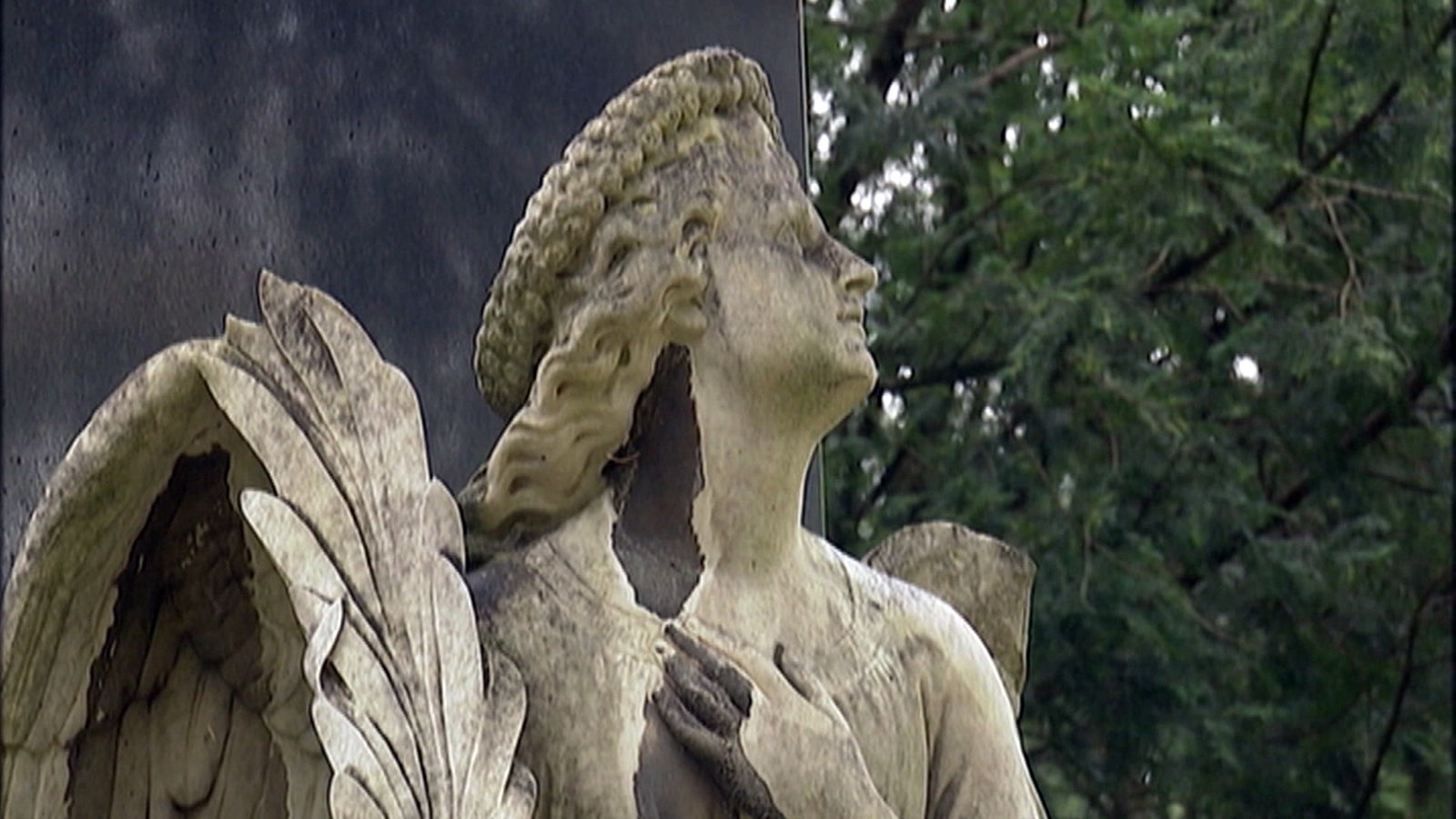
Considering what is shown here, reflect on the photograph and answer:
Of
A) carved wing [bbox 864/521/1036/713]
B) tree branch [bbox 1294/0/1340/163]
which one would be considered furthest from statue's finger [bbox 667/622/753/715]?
tree branch [bbox 1294/0/1340/163]

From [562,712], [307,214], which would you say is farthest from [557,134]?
[562,712]

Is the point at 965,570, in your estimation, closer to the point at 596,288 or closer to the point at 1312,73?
the point at 596,288

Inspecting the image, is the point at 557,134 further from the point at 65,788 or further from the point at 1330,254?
the point at 1330,254

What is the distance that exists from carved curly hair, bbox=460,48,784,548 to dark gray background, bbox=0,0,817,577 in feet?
1.98

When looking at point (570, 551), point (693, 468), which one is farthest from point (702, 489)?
point (570, 551)

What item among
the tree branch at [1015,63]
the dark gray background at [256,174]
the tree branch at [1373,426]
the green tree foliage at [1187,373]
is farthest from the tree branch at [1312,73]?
the dark gray background at [256,174]

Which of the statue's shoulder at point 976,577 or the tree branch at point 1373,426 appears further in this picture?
the tree branch at point 1373,426

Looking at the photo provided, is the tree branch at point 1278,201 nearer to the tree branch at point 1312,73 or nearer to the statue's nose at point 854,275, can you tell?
the tree branch at point 1312,73

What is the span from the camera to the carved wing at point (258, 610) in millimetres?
3805

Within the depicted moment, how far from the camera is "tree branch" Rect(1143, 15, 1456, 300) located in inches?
376

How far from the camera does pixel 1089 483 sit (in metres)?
9.68

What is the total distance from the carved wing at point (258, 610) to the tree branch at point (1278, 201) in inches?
230

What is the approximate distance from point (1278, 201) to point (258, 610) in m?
6.05

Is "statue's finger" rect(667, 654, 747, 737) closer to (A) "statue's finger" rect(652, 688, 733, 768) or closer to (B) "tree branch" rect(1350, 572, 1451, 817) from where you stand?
(A) "statue's finger" rect(652, 688, 733, 768)
